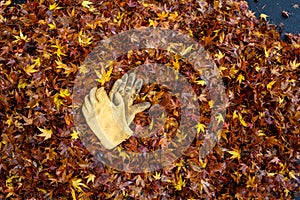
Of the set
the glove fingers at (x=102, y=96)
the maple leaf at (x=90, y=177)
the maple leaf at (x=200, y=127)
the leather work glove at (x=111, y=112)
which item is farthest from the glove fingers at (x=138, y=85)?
the maple leaf at (x=90, y=177)

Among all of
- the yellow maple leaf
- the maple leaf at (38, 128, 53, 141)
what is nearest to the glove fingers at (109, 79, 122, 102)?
the maple leaf at (38, 128, 53, 141)

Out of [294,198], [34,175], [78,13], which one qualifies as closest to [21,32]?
[78,13]

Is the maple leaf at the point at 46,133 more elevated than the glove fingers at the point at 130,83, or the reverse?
the glove fingers at the point at 130,83

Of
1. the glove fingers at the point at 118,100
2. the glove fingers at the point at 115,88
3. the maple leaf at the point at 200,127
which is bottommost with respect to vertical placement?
the maple leaf at the point at 200,127

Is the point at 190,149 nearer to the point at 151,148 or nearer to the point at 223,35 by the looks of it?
the point at 151,148

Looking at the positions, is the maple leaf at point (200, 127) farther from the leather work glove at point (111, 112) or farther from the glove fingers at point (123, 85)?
the glove fingers at point (123, 85)

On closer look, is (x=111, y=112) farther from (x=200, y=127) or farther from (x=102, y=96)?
(x=200, y=127)

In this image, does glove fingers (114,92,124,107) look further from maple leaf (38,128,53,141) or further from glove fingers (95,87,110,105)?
maple leaf (38,128,53,141)
